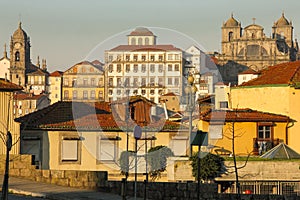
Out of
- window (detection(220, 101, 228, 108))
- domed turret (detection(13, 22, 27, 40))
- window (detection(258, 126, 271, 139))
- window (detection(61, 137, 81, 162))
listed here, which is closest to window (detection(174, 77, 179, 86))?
domed turret (detection(13, 22, 27, 40))

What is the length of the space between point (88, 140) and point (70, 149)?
2.88 feet

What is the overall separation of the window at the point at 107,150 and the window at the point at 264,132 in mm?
6154

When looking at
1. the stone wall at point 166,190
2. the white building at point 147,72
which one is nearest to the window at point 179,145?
the stone wall at point 166,190

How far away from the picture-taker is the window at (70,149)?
112ft

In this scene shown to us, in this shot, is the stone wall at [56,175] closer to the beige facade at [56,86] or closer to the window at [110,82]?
the window at [110,82]

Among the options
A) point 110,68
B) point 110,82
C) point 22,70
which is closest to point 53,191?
point 110,68

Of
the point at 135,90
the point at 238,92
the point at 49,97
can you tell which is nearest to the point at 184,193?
the point at 238,92

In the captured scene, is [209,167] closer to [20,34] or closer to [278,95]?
[278,95]

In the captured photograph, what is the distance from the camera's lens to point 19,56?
617 ft

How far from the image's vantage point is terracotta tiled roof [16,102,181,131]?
34406mm

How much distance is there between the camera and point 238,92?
39031 mm

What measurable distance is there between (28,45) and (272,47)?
55.9 metres

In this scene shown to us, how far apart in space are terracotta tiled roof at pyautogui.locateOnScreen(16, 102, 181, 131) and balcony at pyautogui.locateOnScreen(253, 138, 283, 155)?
3978mm

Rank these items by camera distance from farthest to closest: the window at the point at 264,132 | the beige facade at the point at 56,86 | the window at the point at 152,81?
the beige facade at the point at 56,86 → the window at the point at 152,81 → the window at the point at 264,132
